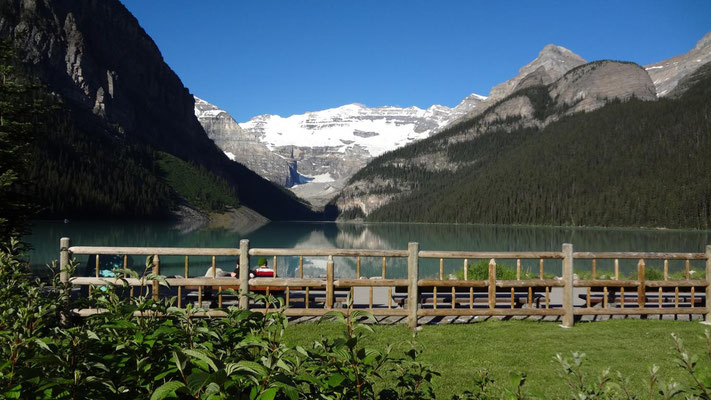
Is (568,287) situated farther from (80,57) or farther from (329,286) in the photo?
(80,57)

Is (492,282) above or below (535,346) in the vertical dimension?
above

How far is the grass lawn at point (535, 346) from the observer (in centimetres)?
738

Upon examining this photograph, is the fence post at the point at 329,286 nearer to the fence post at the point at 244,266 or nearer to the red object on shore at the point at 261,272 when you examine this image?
the fence post at the point at 244,266

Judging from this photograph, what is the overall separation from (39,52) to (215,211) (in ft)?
256

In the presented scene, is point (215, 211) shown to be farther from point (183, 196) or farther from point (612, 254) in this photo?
point (612, 254)

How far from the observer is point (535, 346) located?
9.21 metres

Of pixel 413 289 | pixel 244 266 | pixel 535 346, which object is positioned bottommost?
pixel 535 346

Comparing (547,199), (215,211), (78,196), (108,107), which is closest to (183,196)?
(215,211)

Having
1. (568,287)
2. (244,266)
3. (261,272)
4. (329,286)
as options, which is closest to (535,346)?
(568,287)

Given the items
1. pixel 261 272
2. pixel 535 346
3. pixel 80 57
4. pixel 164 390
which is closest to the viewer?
pixel 164 390

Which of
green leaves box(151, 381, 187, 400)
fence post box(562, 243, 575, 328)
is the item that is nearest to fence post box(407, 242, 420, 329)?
fence post box(562, 243, 575, 328)

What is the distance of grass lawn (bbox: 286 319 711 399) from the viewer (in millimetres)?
7375

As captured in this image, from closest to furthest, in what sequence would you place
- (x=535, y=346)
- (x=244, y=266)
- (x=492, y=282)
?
(x=535, y=346) < (x=244, y=266) < (x=492, y=282)

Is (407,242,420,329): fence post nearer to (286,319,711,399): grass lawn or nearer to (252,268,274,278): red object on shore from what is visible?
(286,319,711,399): grass lawn
